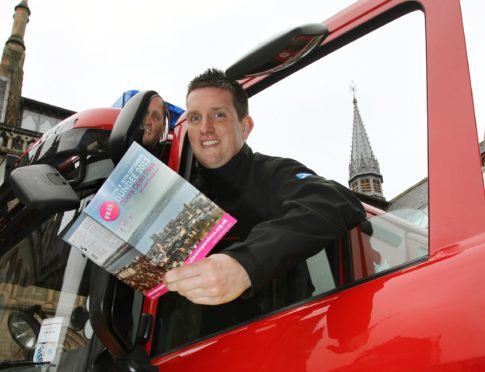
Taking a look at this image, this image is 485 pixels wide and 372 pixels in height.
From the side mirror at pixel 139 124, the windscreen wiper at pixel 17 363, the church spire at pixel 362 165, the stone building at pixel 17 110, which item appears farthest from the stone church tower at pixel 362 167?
the stone building at pixel 17 110

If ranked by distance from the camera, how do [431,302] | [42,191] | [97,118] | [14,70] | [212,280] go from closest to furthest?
[431,302]
[212,280]
[42,191]
[97,118]
[14,70]

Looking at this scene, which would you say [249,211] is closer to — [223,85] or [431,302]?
[223,85]

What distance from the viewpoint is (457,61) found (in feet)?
3.05

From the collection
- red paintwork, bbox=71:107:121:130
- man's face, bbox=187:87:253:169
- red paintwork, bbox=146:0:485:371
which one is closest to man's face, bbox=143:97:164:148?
man's face, bbox=187:87:253:169

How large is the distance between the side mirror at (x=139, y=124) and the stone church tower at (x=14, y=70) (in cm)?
2264

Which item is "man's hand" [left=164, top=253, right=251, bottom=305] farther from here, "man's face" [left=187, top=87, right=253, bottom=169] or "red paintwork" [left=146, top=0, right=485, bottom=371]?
"man's face" [left=187, top=87, right=253, bottom=169]

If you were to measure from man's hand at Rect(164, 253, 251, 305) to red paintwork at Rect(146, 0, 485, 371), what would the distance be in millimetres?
140

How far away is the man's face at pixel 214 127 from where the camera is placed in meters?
1.46

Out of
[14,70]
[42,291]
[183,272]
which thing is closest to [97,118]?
[42,291]

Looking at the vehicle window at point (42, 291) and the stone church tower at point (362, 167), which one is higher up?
the stone church tower at point (362, 167)

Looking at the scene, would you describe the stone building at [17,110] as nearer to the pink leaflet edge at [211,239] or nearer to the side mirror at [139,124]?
the side mirror at [139,124]

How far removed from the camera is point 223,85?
4.99 ft

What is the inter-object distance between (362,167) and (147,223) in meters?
0.52

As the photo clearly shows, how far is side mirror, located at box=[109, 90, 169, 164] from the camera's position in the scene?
1.30m
